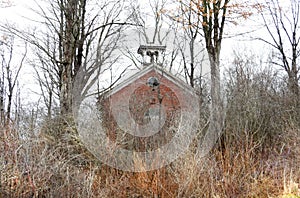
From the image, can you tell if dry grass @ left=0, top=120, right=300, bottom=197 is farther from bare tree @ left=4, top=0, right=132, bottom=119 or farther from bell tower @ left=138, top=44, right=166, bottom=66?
bell tower @ left=138, top=44, right=166, bottom=66

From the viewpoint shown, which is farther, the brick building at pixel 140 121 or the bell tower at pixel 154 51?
the bell tower at pixel 154 51

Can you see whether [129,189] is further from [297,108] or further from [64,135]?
[297,108]

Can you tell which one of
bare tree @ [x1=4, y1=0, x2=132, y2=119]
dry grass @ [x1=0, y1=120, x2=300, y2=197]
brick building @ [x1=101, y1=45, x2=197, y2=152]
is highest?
bare tree @ [x1=4, y1=0, x2=132, y2=119]

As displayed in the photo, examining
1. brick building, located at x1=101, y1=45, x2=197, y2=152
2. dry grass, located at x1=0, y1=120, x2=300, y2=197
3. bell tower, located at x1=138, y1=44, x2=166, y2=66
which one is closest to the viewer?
dry grass, located at x1=0, y1=120, x2=300, y2=197

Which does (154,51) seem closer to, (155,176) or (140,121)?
(140,121)

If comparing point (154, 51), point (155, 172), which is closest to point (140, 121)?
point (155, 172)

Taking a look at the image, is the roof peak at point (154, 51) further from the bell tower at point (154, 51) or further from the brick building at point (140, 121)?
the brick building at point (140, 121)

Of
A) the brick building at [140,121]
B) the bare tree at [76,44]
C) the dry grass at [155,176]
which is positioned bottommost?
the dry grass at [155,176]

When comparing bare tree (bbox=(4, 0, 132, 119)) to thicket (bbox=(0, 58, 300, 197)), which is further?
bare tree (bbox=(4, 0, 132, 119))

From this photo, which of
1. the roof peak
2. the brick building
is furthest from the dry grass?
the roof peak

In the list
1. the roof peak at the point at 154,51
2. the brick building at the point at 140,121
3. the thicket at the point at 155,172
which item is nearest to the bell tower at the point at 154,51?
the roof peak at the point at 154,51

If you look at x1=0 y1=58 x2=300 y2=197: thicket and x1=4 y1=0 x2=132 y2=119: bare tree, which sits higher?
x1=4 y1=0 x2=132 y2=119: bare tree


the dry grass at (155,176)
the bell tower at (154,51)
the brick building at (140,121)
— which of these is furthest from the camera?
the bell tower at (154,51)

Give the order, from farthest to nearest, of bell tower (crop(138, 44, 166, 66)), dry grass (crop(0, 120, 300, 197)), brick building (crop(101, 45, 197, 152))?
bell tower (crop(138, 44, 166, 66)), brick building (crop(101, 45, 197, 152)), dry grass (crop(0, 120, 300, 197))
